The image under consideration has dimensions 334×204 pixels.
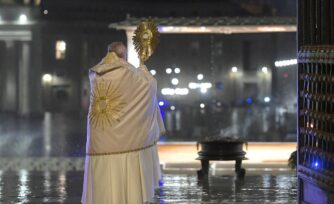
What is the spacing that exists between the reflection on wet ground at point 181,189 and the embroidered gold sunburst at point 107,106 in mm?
1819

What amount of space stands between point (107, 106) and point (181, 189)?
2779 millimetres

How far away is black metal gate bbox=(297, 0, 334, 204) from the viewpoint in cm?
641

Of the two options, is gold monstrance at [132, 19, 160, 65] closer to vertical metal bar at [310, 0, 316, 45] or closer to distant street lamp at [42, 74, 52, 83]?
vertical metal bar at [310, 0, 316, 45]

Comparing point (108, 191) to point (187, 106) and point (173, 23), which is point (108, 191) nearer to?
point (173, 23)

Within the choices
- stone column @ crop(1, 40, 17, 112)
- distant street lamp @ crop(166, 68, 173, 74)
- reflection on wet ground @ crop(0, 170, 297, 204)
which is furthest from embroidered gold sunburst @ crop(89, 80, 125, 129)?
stone column @ crop(1, 40, 17, 112)

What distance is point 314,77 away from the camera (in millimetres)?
6762

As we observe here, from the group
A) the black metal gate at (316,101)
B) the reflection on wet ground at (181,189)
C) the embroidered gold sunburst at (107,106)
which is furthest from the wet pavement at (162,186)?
the embroidered gold sunburst at (107,106)

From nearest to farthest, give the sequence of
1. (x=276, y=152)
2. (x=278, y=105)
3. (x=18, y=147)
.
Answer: (x=276, y=152), (x=18, y=147), (x=278, y=105)

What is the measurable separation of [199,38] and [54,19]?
6.68 meters

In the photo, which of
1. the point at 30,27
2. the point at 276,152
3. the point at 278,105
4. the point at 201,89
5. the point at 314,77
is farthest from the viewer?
the point at 30,27

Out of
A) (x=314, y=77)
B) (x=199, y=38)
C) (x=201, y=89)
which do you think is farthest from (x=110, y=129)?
(x=199, y=38)

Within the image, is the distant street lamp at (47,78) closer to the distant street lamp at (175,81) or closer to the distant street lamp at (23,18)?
the distant street lamp at (23,18)

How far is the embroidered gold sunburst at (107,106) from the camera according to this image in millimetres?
6863

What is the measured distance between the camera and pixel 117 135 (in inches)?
271
